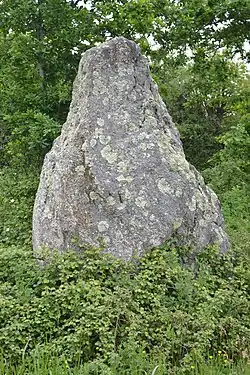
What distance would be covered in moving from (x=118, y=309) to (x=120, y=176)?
163 centimetres

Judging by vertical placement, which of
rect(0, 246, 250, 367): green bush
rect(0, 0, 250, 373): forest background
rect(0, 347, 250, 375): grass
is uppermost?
rect(0, 0, 250, 373): forest background

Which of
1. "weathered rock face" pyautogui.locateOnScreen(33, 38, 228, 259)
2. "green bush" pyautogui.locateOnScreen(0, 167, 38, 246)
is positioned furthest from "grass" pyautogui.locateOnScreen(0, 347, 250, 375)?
"green bush" pyautogui.locateOnScreen(0, 167, 38, 246)

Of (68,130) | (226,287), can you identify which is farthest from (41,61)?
(226,287)

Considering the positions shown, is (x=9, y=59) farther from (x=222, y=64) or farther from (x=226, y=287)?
(x=226, y=287)

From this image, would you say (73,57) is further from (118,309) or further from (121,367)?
(121,367)

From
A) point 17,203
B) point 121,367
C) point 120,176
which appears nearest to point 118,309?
point 121,367

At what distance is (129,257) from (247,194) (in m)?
5.17

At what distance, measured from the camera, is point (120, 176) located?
538 centimetres

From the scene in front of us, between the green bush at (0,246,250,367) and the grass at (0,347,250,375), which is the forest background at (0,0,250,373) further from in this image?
the grass at (0,347,250,375)

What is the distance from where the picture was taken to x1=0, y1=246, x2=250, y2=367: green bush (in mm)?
3990

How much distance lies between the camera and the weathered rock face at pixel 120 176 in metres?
5.23

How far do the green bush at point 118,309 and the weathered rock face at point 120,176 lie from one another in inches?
14.3

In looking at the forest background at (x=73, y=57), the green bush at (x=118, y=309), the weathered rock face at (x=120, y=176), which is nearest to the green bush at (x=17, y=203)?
the forest background at (x=73, y=57)

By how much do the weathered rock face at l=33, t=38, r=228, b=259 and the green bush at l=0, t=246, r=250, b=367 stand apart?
1.19 feet
